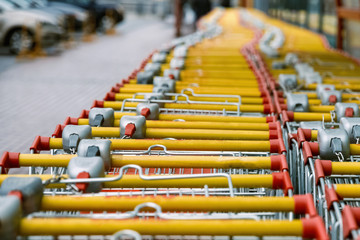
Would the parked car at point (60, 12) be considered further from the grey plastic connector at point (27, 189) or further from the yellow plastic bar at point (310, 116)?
the grey plastic connector at point (27, 189)

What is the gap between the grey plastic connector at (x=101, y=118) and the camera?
304cm

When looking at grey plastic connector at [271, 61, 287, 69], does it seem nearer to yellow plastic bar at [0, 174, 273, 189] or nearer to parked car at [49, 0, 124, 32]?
yellow plastic bar at [0, 174, 273, 189]

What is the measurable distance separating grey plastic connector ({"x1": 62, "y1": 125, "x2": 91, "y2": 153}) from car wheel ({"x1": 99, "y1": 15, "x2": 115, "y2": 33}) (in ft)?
58.3

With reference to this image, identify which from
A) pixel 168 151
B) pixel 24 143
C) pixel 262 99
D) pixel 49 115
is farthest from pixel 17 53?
pixel 168 151

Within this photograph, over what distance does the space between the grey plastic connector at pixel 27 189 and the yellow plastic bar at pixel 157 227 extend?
0.08 metres

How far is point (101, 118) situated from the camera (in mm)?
3057

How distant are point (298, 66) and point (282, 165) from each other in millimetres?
2997

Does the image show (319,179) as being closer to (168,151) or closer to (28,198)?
(168,151)

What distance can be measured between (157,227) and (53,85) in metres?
7.45

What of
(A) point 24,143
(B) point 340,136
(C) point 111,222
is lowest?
(A) point 24,143

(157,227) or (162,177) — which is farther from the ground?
(162,177)

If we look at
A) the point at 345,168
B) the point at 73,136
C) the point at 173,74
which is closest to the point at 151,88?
the point at 173,74

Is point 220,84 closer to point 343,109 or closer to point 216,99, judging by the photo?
point 216,99

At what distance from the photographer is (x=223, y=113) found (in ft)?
11.9
